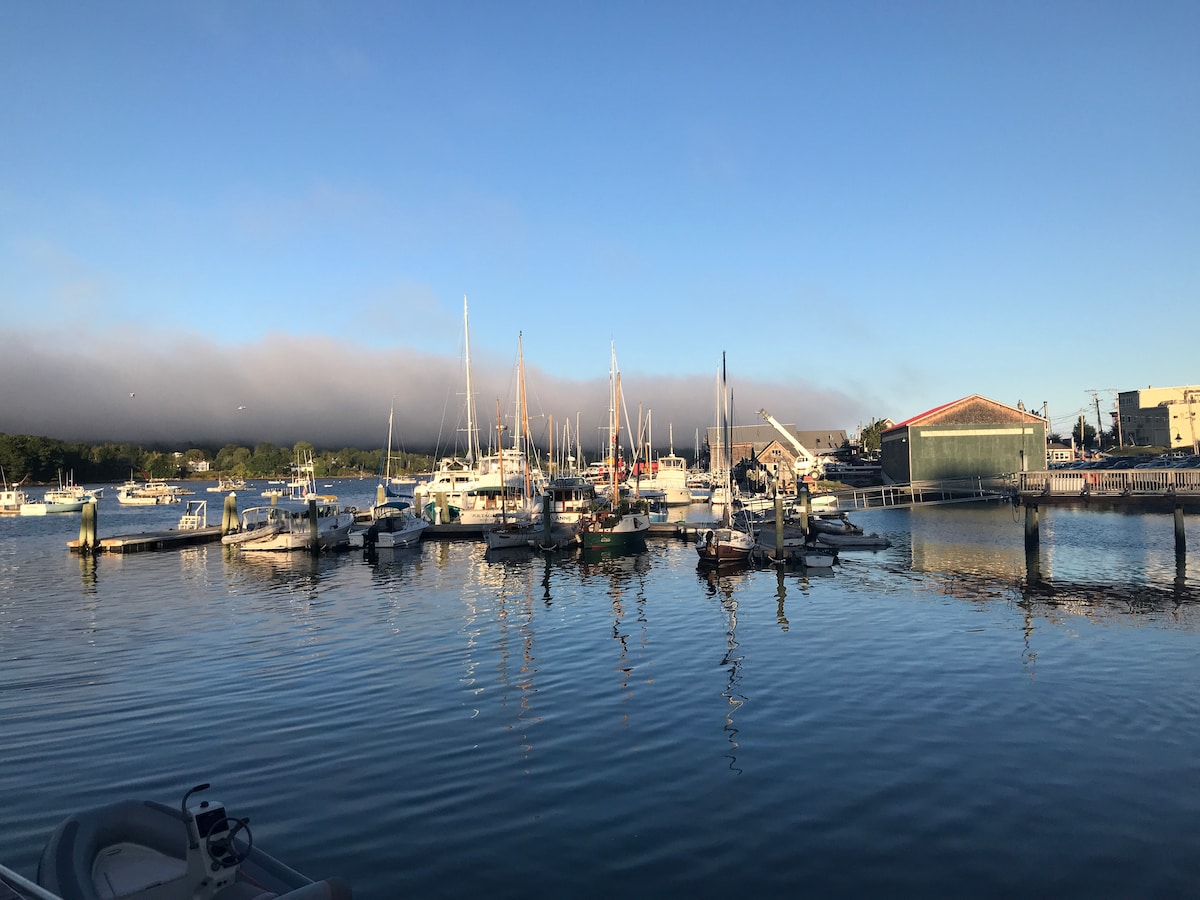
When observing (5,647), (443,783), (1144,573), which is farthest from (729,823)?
(1144,573)

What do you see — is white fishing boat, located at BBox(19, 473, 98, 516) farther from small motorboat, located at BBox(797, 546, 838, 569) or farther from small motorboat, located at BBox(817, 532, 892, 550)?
small motorboat, located at BBox(797, 546, 838, 569)

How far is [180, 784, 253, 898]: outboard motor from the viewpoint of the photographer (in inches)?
327

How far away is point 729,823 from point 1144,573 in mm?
40118

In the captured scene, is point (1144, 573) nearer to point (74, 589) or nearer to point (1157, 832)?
point (1157, 832)

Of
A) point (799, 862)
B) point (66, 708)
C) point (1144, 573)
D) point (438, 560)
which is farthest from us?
point (438, 560)

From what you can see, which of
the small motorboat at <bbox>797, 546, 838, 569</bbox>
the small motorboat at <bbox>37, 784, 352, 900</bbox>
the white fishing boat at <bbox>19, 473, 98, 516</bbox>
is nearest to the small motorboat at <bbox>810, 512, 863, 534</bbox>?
the small motorboat at <bbox>797, 546, 838, 569</bbox>

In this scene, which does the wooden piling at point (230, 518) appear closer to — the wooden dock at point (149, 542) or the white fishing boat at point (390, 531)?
the wooden dock at point (149, 542)

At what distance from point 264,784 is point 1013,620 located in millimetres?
27249

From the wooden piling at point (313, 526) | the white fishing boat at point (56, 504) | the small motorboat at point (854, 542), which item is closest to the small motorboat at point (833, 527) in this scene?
the small motorboat at point (854, 542)

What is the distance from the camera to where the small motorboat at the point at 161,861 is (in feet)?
27.1

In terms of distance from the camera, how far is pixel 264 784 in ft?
48.1

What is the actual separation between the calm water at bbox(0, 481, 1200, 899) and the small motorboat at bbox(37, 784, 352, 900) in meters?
2.55

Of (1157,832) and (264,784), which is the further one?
(264,784)

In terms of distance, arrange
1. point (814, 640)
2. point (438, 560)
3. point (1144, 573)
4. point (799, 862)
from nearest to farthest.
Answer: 1. point (799, 862)
2. point (814, 640)
3. point (1144, 573)
4. point (438, 560)
